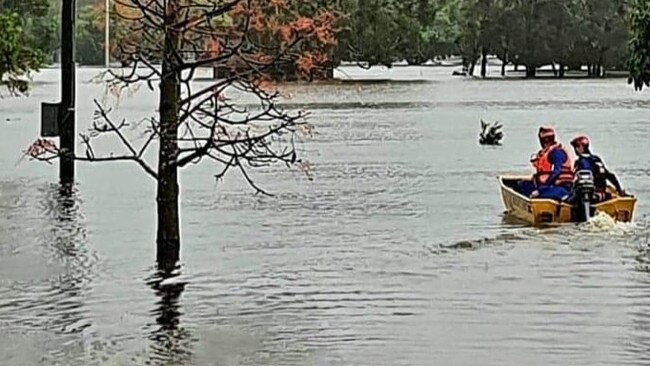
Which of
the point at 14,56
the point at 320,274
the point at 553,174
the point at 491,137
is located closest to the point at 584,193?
the point at 553,174

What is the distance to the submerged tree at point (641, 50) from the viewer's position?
25.7m

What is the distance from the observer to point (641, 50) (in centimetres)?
2575

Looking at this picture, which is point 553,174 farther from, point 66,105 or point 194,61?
point 66,105

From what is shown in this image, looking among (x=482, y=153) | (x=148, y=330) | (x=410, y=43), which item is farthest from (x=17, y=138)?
(x=410, y=43)

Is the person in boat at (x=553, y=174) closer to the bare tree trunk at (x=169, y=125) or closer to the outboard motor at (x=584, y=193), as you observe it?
the outboard motor at (x=584, y=193)

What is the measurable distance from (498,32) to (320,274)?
8121 centimetres

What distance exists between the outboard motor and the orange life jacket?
0.79 m

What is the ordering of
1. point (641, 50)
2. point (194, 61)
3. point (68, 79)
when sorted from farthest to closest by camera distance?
point (641, 50) → point (68, 79) → point (194, 61)

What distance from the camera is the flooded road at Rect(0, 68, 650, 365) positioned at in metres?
A: 12.3

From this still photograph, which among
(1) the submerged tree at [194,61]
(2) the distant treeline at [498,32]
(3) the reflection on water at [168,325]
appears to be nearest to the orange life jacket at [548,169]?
(1) the submerged tree at [194,61]

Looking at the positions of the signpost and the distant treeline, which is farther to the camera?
the distant treeline

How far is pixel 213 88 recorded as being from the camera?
52.0 ft

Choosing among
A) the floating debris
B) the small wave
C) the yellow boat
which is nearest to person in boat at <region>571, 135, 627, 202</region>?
the yellow boat

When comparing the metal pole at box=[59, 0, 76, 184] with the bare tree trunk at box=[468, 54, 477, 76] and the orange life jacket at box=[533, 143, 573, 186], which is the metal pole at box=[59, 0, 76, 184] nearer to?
the orange life jacket at box=[533, 143, 573, 186]
